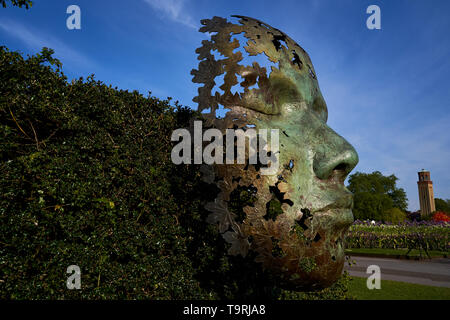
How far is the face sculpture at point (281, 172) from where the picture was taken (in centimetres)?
281

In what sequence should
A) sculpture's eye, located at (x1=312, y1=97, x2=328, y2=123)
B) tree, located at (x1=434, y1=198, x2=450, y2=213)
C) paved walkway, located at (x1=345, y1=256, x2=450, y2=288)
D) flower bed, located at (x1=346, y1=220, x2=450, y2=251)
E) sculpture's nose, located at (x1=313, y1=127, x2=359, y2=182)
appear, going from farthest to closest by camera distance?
1. tree, located at (x1=434, y1=198, x2=450, y2=213)
2. flower bed, located at (x1=346, y1=220, x2=450, y2=251)
3. paved walkway, located at (x1=345, y1=256, x2=450, y2=288)
4. sculpture's eye, located at (x1=312, y1=97, x2=328, y2=123)
5. sculpture's nose, located at (x1=313, y1=127, x2=359, y2=182)

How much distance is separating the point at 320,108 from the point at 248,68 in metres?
1.11

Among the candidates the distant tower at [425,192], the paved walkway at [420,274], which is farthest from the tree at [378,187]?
the paved walkway at [420,274]

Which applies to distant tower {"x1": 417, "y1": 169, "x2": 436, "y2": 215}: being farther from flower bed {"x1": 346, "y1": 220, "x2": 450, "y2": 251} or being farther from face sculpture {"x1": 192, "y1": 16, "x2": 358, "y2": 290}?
face sculpture {"x1": 192, "y1": 16, "x2": 358, "y2": 290}

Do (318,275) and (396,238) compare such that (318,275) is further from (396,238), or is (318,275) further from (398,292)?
(396,238)

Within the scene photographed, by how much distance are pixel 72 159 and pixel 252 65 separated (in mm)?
2325

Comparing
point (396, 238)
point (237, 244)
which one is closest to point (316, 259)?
point (237, 244)

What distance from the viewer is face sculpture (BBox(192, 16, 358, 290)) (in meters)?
2.81

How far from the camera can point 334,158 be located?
298 centimetres

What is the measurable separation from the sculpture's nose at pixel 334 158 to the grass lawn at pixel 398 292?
192 inches

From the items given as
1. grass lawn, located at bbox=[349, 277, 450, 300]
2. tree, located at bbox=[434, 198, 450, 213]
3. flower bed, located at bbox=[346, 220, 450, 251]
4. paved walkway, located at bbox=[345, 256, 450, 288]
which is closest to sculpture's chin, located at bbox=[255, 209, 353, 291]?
grass lawn, located at bbox=[349, 277, 450, 300]

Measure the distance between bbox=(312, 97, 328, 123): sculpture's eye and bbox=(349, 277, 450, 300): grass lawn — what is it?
4932 mm
